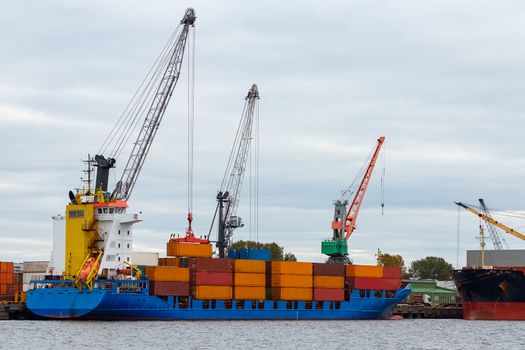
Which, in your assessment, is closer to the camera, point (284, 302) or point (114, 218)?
point (114, 218)

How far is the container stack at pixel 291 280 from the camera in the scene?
11469 cm

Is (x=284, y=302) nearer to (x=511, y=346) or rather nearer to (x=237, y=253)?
(x=237, y=253)

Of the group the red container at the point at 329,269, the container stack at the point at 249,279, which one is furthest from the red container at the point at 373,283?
the container stack at the point at 249,279

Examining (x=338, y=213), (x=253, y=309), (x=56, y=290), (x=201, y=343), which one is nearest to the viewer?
(x=201, y=343)

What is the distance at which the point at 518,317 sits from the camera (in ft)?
408

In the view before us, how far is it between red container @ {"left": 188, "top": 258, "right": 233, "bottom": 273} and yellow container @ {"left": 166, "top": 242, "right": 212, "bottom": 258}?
3.04m

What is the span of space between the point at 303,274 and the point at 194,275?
1423 cm

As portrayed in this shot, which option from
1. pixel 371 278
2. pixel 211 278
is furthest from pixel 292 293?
pixel 371 278

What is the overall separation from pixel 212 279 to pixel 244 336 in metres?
17.6

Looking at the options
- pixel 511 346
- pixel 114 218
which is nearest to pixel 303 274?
pixel 114 218

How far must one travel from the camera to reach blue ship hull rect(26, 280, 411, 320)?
101312mm

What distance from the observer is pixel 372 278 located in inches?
4904

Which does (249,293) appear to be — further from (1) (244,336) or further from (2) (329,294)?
(1) (244,336)

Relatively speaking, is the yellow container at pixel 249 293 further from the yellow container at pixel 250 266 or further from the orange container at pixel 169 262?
the orange container at pixel 169 262
